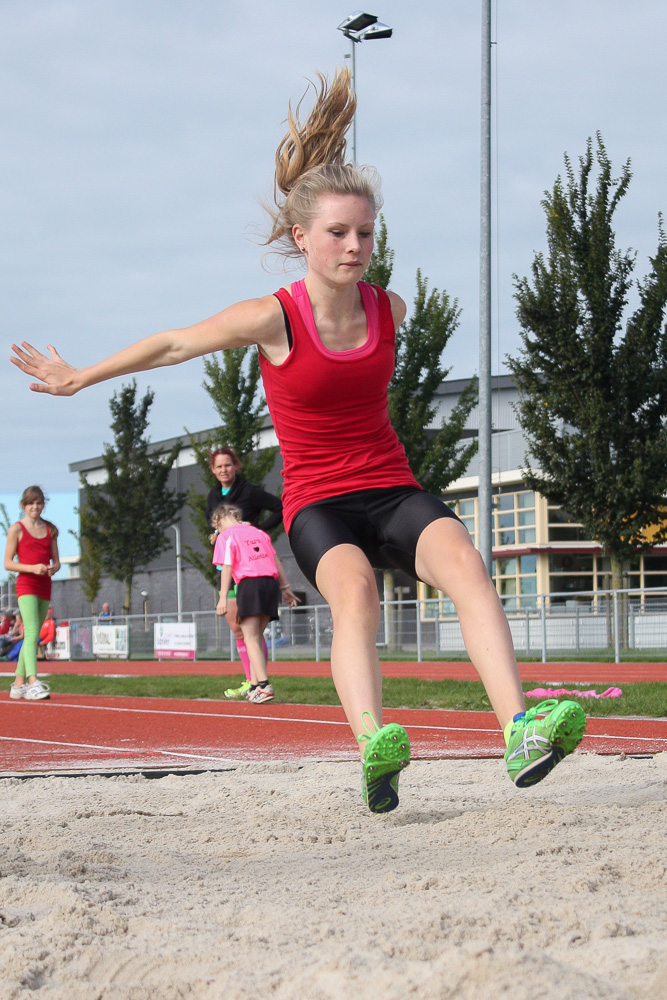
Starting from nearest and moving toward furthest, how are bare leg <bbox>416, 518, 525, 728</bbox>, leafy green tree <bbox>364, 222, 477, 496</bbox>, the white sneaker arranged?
bare leg <bbox>416, 518, 525, 728</bbox>, the white sneaker, leafy green tree <bbox>364, 222, 477, 496</bbox>

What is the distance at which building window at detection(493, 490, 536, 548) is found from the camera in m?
34.4

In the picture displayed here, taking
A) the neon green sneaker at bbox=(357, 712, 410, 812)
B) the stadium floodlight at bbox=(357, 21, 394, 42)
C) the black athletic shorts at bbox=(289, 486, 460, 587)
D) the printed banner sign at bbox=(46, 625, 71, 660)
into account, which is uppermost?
Result: the stadium floodlight at bbox=(357, 21, 394, 42)

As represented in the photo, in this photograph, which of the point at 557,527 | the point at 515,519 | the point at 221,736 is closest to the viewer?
the point at 221,736

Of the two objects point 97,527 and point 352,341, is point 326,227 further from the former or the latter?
point 97,527

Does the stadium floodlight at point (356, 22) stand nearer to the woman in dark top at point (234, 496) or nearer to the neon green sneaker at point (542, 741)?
the woman in dark top at point (234, 496)

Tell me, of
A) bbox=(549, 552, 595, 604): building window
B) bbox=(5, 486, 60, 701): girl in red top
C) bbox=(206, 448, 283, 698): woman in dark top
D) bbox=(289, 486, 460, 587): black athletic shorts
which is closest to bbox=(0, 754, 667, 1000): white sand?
bbox=(289, 486, 460, 587): black athletic shorts

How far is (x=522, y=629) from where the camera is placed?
18328mm

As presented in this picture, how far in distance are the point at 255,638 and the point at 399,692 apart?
190 cm

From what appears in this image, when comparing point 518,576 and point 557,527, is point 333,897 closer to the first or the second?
point 557,527

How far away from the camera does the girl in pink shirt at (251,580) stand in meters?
8.64

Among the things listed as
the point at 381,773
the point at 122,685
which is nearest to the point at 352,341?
the point at 381,773

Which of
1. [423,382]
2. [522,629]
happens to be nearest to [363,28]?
[423,382]

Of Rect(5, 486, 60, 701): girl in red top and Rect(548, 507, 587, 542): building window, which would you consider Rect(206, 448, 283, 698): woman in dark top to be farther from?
Rect(548, 507, 587, 542): building window

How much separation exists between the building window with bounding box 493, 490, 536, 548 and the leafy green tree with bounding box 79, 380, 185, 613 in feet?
35.6
